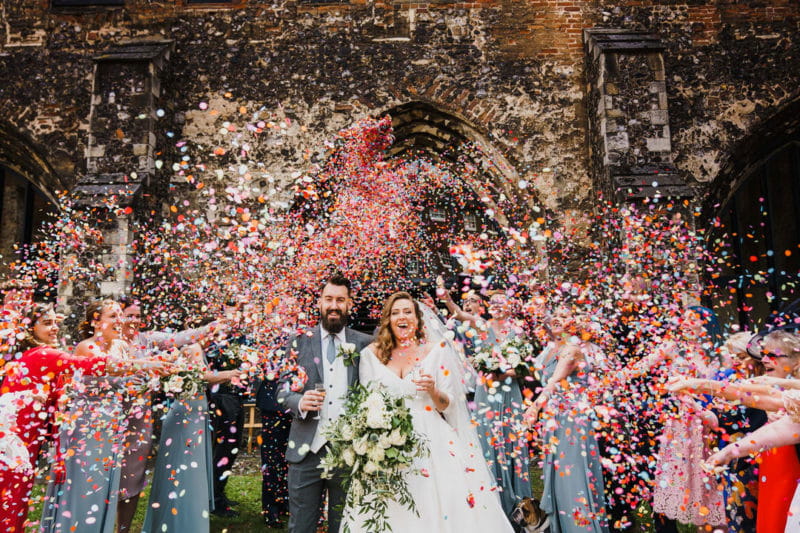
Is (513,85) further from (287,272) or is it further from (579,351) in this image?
(579,351)

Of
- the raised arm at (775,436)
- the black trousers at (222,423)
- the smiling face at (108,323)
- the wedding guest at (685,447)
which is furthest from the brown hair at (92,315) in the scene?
the raised arm at (775,436)

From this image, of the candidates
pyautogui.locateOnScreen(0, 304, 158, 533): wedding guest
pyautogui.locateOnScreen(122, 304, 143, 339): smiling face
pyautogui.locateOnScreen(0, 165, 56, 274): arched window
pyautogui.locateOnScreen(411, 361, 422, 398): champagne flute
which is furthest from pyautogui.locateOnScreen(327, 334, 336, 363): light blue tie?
pyautogui.locateOnScreen(0, 165, 56, 274): arched window

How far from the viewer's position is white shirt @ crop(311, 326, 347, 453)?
3.66m

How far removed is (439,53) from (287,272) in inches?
176

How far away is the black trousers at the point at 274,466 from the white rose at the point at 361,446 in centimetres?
238

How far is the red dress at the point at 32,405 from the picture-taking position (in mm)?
3588

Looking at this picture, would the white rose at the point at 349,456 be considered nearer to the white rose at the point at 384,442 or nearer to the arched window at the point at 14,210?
the white rose at the point at 384,442

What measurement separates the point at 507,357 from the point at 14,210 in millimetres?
11258

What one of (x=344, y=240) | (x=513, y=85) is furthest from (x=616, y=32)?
(x=344, y=240)

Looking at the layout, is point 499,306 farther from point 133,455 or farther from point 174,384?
point 133,455

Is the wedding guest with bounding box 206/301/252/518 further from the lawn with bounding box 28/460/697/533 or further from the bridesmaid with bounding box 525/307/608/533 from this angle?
the bridesmaid with bounding box 525/307/608/533

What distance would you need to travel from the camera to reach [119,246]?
24.6 feet

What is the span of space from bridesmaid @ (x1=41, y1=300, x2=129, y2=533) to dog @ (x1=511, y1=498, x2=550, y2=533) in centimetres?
301

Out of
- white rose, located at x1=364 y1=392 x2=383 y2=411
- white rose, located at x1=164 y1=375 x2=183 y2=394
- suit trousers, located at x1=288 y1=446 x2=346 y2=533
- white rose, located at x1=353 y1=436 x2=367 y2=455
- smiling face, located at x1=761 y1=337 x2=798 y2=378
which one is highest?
smiling face, located at x1=761 y1=337 x2=798 y2=378
